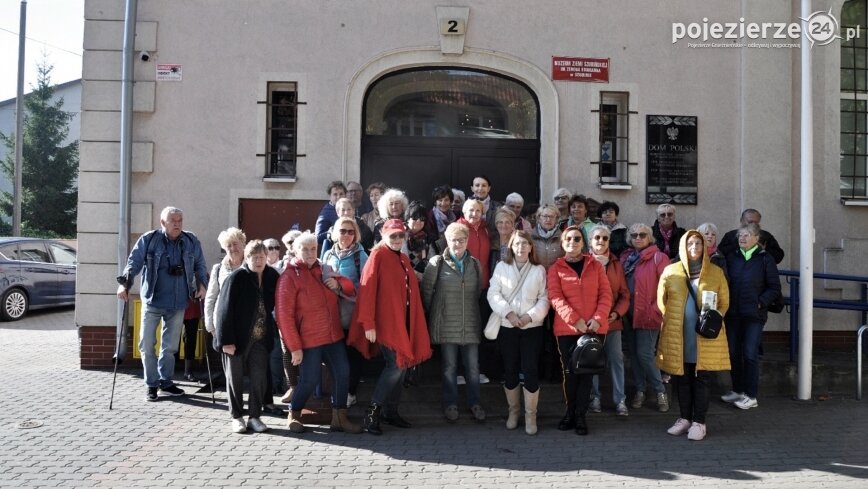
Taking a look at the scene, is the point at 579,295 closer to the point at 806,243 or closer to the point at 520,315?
the point at 520,315

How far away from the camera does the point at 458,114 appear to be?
9852 millimetres

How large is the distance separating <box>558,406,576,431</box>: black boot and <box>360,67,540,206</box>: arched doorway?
12.2 ft

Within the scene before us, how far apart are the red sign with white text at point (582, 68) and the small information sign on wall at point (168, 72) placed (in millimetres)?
4555

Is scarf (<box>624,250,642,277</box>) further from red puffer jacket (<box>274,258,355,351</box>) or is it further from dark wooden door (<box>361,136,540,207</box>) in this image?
red puffer jacket (<box>274,258,355,351</box>)

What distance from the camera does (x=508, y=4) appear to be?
9.37m

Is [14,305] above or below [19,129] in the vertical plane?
below

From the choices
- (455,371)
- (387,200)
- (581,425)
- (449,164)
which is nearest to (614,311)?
(581,425)

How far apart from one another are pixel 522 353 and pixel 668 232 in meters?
2.53

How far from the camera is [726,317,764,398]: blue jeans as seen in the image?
7.50 m

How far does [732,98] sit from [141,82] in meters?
7.25

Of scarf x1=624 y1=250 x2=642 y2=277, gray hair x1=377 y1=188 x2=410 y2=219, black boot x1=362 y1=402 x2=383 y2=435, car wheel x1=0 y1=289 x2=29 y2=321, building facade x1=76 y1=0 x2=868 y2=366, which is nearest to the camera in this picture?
black boot x1=362 y1=402 x2=383 y2=435

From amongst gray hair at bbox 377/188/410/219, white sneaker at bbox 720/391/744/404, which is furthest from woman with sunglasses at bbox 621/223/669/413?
gray hair at bbox 377/188/410/219

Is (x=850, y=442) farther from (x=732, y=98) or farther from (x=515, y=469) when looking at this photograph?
(x=732, y=98)

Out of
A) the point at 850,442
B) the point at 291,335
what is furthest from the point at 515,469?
the point at 850,442
